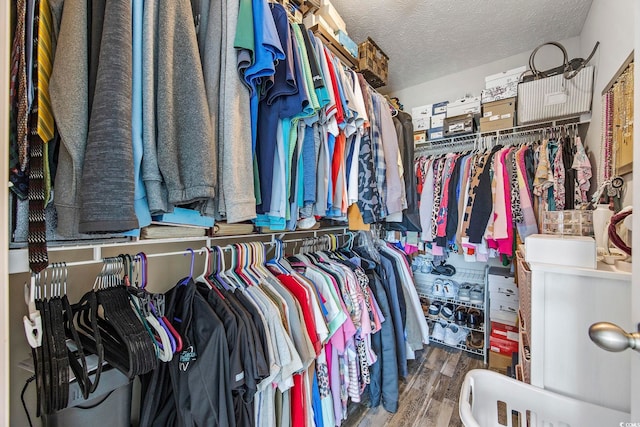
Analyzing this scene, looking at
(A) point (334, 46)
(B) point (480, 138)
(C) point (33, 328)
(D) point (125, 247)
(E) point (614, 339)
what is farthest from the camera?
(B) point (480, 138)

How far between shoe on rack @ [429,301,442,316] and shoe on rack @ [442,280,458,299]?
0.51ft

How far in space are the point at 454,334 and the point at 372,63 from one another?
7.68 ft

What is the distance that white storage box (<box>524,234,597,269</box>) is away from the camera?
64 cm

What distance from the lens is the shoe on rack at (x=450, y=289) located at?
7.54ft

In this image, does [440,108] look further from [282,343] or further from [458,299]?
[282,343]

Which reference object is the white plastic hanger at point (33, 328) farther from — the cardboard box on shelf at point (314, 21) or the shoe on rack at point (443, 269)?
the shoe on rack at point (443, 269)

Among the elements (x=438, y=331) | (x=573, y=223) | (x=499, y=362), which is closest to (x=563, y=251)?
(x=573, y=223)

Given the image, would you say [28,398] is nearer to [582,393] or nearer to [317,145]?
[317,145]

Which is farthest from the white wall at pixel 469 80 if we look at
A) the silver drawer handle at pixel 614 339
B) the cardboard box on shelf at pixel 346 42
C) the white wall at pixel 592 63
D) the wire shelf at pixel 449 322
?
the silver drawer handle at pixel 614 339

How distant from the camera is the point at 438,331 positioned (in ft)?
7.45

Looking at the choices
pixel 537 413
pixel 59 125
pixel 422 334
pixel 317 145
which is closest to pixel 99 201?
pixel 59 125

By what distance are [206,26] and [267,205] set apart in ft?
1.98

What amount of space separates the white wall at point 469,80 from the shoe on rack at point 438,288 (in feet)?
5.95

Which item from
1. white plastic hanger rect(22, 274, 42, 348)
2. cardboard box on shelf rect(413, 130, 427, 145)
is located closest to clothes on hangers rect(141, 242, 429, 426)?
white plastic hanger rect(22, 274, 42, 348)
